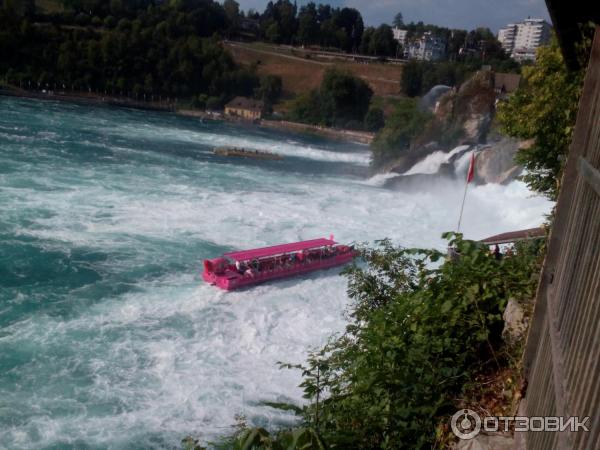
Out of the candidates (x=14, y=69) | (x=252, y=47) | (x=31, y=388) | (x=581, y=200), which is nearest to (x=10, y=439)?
(x=31, y=388)

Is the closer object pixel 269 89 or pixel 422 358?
pixel 422 358

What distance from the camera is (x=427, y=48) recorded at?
153125 mm

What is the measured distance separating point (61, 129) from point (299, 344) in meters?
41.1

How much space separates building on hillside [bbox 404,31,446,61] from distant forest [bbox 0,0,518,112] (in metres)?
23.4

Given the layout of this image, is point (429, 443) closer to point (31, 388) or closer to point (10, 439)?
point (10, 439)

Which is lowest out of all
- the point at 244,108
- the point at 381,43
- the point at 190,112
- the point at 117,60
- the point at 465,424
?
the point at 465,424

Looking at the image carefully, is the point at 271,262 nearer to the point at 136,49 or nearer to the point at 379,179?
the point at 379,179

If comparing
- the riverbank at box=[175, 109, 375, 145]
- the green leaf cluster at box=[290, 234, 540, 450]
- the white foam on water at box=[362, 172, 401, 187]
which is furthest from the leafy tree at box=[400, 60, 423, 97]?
the green leaf cluster at box=[290, 234, 540, 450]

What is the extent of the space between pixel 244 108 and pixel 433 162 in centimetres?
4980

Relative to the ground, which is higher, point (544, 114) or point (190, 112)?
point (544, 114)

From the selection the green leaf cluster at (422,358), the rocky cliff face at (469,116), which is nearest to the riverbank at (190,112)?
the rocky cliff face at (469,116)

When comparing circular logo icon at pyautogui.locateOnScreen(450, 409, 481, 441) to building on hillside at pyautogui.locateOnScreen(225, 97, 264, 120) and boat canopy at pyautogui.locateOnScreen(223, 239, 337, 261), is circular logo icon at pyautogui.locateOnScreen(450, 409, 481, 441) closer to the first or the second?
boat canopy at pyautogui.locateOnScreen(223, 239, 337, 261)

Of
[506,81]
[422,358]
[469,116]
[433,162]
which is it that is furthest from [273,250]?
[506,81]

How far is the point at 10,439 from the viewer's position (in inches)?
402
